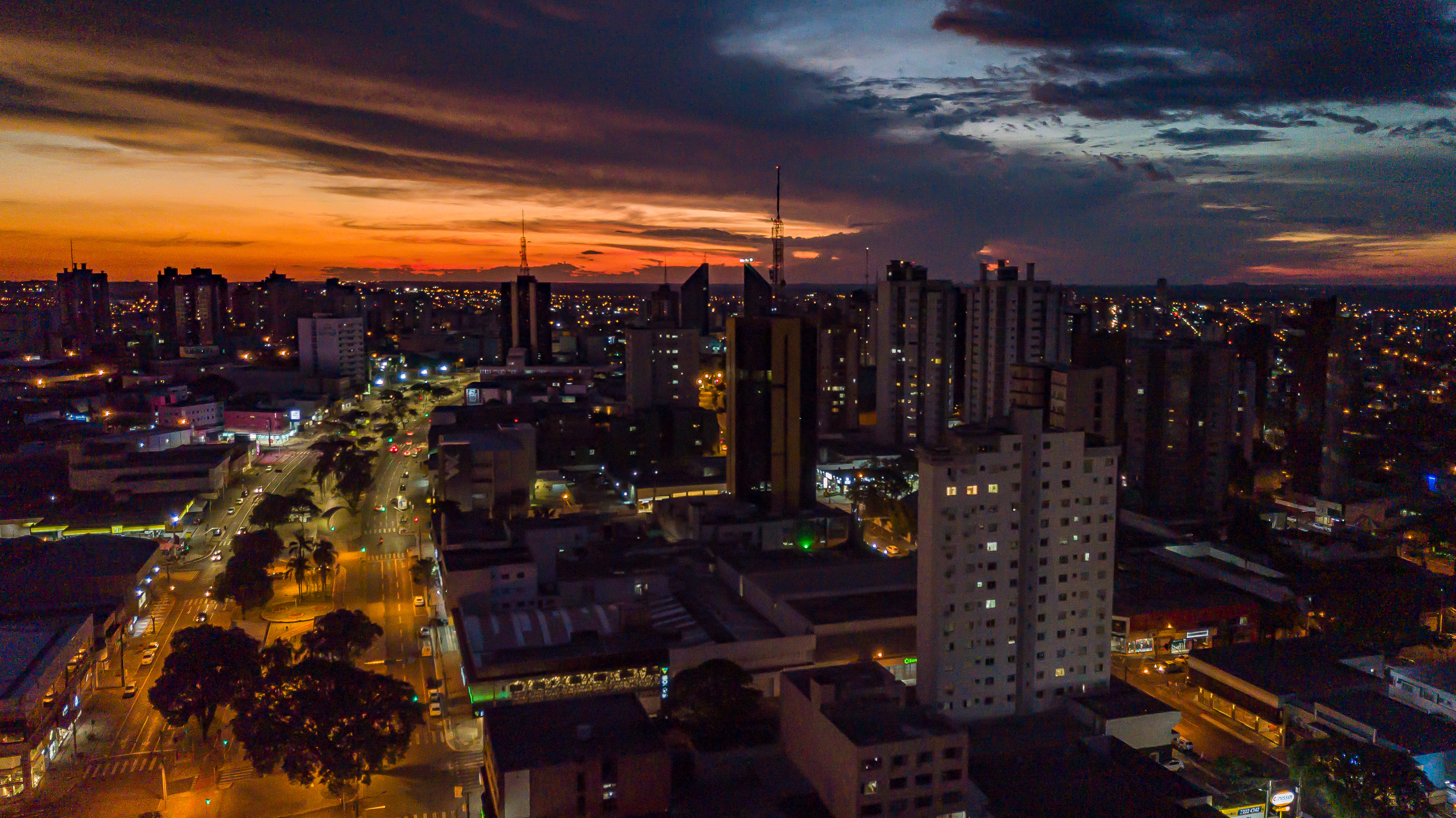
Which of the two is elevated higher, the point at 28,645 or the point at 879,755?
the point at 879,755

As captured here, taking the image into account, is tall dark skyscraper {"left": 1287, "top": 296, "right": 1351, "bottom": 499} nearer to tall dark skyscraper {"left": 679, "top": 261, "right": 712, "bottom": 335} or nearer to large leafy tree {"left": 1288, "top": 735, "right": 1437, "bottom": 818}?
large leafy tree {"left": 1288, "top": 735, "right": 1437, "bottom": 818}

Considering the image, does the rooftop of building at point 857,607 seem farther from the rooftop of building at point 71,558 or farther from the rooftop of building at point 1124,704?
the rooftop of building at point 71,558

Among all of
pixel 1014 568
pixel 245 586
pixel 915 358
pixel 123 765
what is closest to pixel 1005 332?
pixel 915 358

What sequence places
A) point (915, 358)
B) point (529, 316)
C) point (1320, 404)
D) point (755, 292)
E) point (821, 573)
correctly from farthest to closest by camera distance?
point (529, 316) < point (755, 292) < point (915, 358) < point (1320, 404) < point (821, 573)

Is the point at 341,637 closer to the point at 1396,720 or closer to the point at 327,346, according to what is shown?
the point at 1396,720

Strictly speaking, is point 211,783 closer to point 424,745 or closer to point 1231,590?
point 424,745

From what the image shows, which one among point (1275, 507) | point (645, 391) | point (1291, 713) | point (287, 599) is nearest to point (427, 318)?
point (645, 391)

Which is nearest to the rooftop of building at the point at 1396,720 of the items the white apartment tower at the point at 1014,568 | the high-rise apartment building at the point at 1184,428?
the white apartment tower at the point at 1014,568
